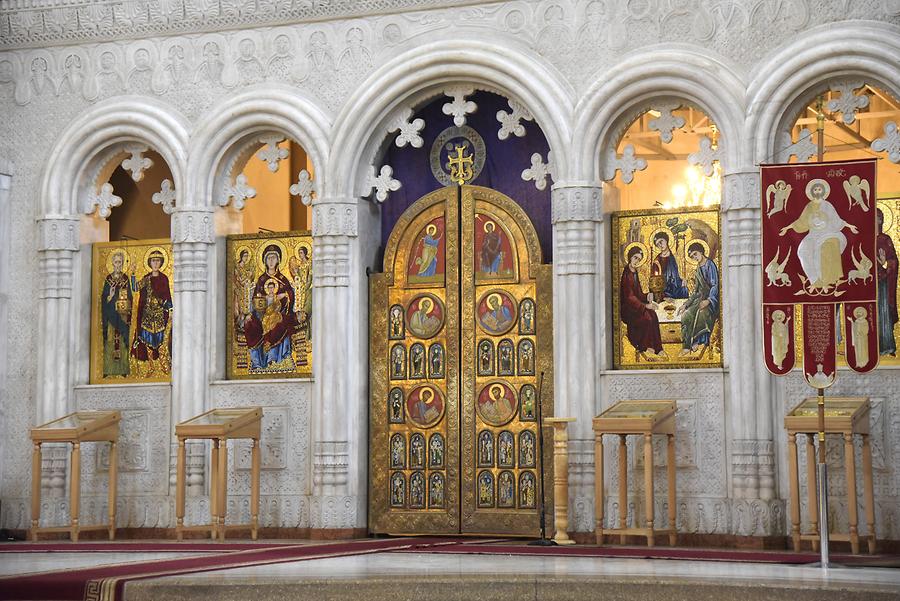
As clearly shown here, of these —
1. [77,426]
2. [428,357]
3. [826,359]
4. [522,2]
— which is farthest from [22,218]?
[826,359]

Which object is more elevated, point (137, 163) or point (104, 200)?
point (137, 163)

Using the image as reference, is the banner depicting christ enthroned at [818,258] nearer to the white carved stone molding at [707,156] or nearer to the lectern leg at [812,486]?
the lectern leg at [812,486]

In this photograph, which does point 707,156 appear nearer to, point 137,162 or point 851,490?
point 851,490

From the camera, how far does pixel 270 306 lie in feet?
46.6

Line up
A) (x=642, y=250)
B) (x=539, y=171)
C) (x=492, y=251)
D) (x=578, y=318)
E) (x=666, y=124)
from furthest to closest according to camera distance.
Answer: (x=492, y=251) < (x=539, y=171) < (x=642, y=250) < (x=578, y=318) < (x=666, y=124)

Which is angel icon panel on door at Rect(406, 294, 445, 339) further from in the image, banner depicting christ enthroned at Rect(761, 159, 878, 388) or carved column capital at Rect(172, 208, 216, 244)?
banner depicting christ enthroned at Rect(761, 159, 878, 388)

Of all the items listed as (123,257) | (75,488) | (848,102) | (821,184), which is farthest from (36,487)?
(848,102)

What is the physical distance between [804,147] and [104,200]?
6501mm

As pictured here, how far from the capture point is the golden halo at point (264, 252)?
14234mm

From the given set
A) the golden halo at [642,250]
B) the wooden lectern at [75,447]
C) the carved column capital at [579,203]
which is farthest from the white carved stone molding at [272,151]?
the golden halo at [642,250]

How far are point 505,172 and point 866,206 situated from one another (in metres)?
4.20

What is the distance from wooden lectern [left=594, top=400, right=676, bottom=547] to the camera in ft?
39.4

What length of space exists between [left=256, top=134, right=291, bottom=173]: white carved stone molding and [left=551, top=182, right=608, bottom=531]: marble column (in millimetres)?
2676

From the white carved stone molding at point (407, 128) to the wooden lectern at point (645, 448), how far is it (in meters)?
2.98
